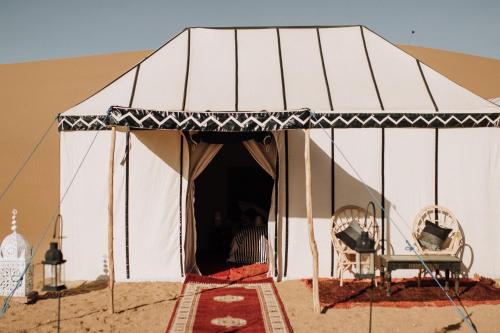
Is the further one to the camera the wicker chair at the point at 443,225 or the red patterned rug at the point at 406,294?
the wicker chair at the point at 443,225

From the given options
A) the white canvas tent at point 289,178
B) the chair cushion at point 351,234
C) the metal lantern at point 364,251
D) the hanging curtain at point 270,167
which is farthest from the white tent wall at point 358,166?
the metal lantern at point 364,251

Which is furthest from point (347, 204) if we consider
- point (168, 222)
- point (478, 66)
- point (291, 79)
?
point (478, 66)

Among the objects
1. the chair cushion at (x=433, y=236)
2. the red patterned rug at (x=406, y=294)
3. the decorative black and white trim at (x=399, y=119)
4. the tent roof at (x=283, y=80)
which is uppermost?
the tent roof at (x=283, y=80)

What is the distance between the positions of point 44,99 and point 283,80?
77.3 feet

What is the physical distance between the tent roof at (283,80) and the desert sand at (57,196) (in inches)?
93.2

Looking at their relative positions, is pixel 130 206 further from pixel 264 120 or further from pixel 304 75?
pixel 304 75

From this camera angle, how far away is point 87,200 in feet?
24.9

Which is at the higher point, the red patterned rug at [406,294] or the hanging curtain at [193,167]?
the hanging curtain at [193,167]

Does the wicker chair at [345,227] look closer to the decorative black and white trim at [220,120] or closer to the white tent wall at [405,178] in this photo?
the white tent wall at [405,178]

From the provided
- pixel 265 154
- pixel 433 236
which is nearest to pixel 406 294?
pixel 433 236

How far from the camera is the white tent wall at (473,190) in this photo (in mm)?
7574

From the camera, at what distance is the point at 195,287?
23.5ft

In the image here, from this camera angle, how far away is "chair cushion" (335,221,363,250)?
7.06m

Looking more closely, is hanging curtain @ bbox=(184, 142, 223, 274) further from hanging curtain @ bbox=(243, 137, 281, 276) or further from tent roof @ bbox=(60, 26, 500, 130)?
tent roof @ bbox=(60, 26, 500, 130)
